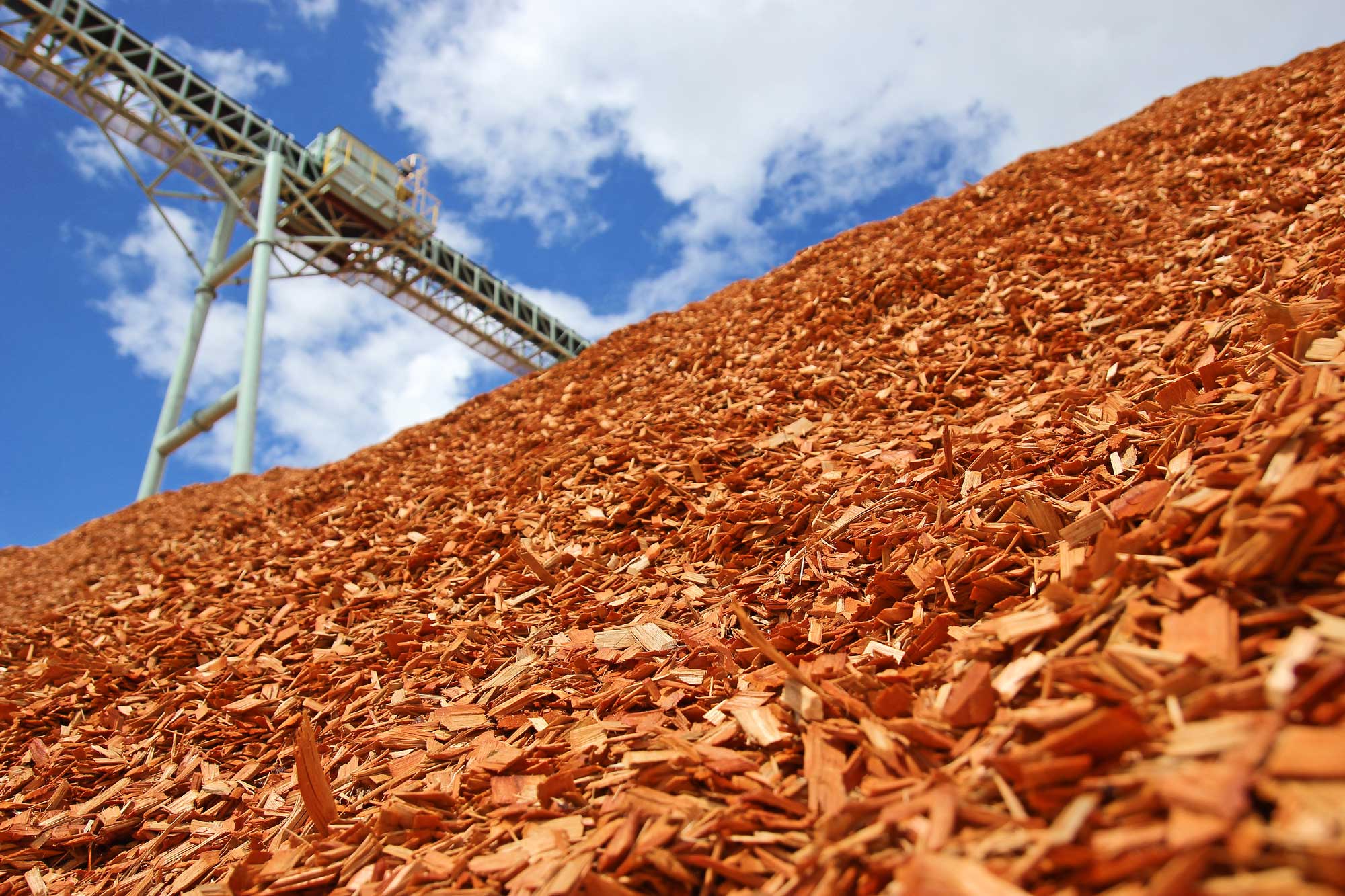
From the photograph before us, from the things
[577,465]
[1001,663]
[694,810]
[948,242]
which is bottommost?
[694,810]

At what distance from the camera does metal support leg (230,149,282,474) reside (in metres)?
11.1

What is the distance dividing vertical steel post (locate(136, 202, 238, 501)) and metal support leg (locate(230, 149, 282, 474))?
1449mm

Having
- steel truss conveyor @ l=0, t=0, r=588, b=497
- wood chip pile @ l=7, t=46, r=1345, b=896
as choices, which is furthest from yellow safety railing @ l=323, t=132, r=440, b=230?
wood chip pile @ l=7, t=46, r=1345, b=896

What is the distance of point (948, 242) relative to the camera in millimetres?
5570

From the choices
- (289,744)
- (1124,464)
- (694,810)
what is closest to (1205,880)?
(694,810)

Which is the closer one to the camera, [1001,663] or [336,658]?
[1001,663]

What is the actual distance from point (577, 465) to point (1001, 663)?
9.78 ft

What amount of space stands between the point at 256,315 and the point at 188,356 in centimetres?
307

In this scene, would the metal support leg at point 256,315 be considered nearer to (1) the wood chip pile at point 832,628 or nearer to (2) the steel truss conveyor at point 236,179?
(2) the steel truss conveyor at point 236,179

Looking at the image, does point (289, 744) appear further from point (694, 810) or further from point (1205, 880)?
point (1205, 880)

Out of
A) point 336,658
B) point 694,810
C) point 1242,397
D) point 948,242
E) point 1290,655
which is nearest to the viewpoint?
point 1290,655

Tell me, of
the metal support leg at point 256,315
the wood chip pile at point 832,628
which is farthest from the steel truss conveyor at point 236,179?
the wood chip pile at point 832,628

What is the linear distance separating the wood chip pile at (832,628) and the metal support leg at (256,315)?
657 cm

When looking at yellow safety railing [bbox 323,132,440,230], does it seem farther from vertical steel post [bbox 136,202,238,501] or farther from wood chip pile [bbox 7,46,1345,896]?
wood chip pile [bbox 7,46,1345,896]
